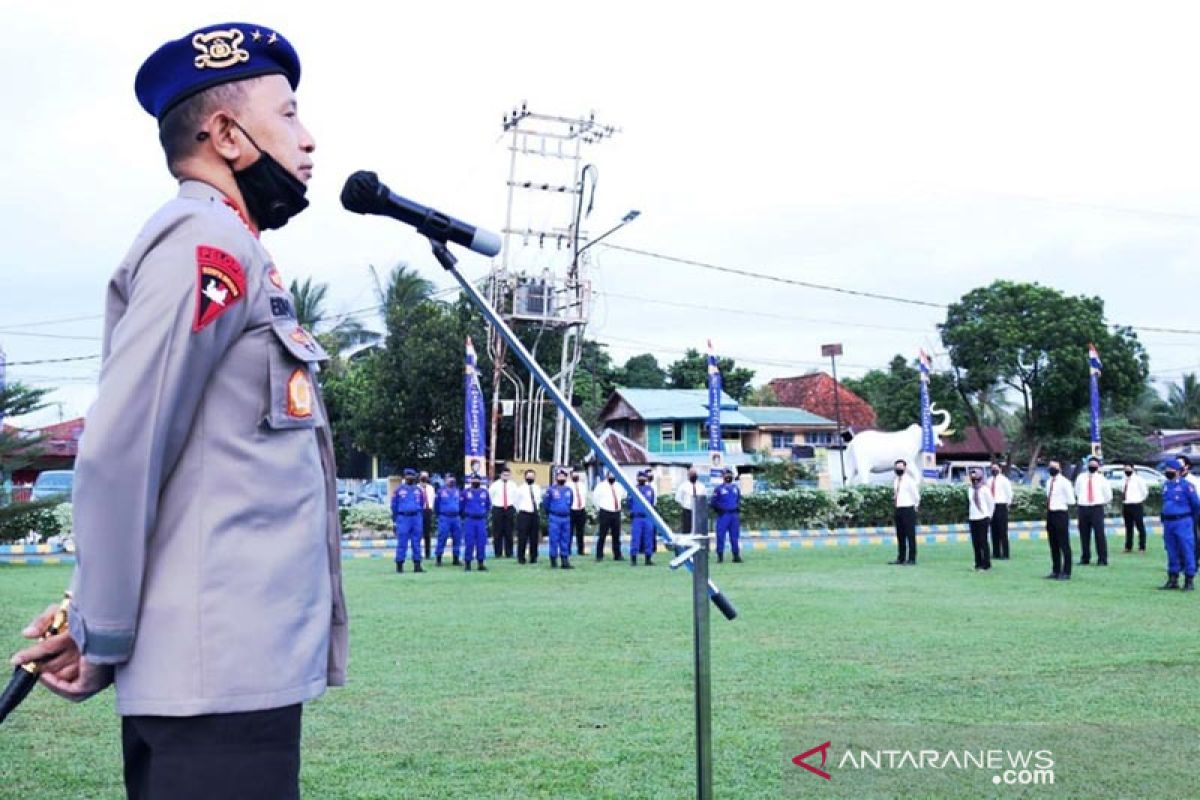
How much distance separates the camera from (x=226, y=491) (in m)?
1.74

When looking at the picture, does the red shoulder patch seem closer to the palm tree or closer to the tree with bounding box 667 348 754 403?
the tree with bounding box 667 348 754 403

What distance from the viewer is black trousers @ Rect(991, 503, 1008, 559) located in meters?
18.0

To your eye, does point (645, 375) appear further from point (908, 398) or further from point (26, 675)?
point (26, 675)

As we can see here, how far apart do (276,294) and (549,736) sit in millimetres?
3718

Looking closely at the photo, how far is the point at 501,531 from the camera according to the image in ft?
67.1

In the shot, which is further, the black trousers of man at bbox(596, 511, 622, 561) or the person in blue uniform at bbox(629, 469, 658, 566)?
the black trousers of man at bbox(596, 511, 622, 561)

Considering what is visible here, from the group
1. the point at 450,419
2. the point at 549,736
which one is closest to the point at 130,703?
the point at 549,736

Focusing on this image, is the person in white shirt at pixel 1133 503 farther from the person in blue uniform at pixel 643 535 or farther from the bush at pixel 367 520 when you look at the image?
the bush at pixel 367 520

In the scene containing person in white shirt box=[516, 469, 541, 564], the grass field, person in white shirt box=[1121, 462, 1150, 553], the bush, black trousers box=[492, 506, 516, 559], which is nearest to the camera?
the grass field

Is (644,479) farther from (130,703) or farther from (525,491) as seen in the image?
(130,703)

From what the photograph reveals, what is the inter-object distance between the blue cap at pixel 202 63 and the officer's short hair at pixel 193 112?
0.03ft

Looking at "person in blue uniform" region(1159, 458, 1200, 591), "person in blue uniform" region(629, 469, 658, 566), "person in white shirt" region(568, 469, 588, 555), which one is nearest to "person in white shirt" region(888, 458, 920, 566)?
"person in blue uniform" region(629, 469, 658, 566)

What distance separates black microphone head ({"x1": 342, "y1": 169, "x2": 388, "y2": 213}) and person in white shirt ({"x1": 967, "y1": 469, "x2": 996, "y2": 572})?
14.5 metres

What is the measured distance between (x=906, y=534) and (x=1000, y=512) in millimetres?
2036
